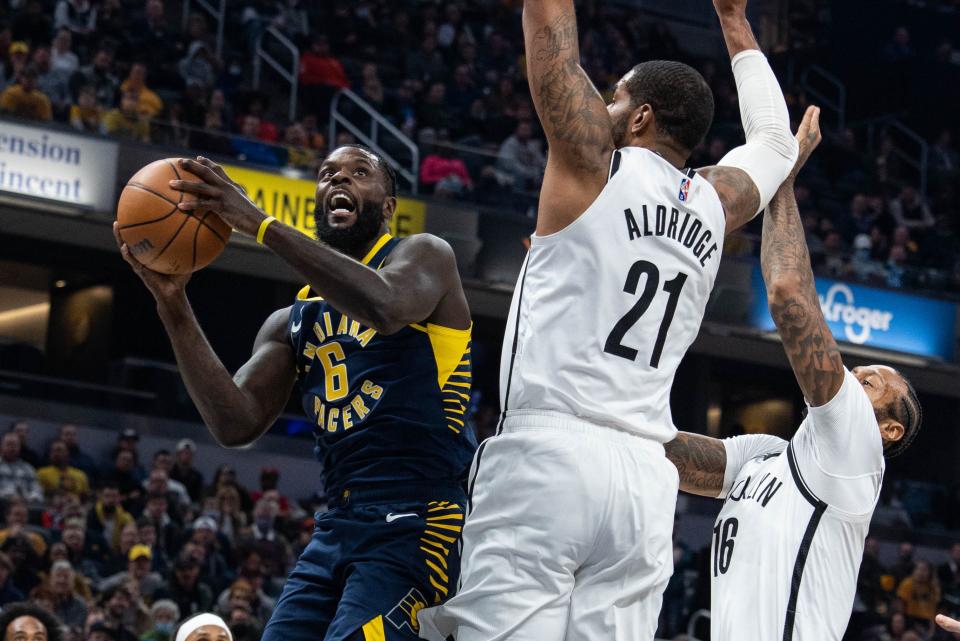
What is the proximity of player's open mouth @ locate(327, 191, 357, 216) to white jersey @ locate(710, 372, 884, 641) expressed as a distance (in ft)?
5.16

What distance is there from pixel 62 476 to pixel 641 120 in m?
10.7

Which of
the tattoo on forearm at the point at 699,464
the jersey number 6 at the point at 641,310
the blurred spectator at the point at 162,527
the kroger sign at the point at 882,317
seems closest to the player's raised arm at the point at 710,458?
the tattoo on forearm at the point at 699,464

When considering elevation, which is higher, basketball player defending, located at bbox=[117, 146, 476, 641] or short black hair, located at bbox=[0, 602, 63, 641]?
basketball player defending, located at bbox=[117, 146, 476, 641]

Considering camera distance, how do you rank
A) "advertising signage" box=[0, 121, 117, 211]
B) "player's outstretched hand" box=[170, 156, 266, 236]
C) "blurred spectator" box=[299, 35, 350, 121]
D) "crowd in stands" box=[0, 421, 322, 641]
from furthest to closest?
"blurred spectator" box=[299, 35, 350, 121]
"advertising signage" box=[0, 121, 117, 211]
"crowd in stands" box=[0, 421, 322, 641]
"player's outstretched hand" box=[170, 156, 266, 236]

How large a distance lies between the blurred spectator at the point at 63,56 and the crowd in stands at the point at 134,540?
421 cm

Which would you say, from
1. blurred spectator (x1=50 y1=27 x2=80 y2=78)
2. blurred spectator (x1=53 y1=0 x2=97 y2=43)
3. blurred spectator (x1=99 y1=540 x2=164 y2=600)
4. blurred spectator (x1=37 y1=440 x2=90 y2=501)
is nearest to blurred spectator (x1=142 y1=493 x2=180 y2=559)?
blurred spectator (x1=99 y1=540 x2=164 y2=600)

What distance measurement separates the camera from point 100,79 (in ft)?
52.6

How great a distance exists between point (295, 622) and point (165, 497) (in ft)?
30.8

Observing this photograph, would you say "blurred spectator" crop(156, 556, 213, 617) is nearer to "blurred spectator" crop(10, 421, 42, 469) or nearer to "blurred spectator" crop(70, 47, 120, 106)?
"blurred spectator" crop(10, 421, 42, 469)

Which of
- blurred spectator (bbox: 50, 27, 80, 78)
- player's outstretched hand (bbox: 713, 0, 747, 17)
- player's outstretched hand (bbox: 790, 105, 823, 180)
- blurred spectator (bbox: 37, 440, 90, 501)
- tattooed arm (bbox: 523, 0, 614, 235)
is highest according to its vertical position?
blurred spectator (bbox: 50, 27, 80, 78)

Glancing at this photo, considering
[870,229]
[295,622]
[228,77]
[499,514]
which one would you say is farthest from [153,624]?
[870,229]

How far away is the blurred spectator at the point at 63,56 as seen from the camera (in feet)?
52.6

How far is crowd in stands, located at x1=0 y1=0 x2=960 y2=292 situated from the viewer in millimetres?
16094

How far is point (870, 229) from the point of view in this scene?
71.9ft
